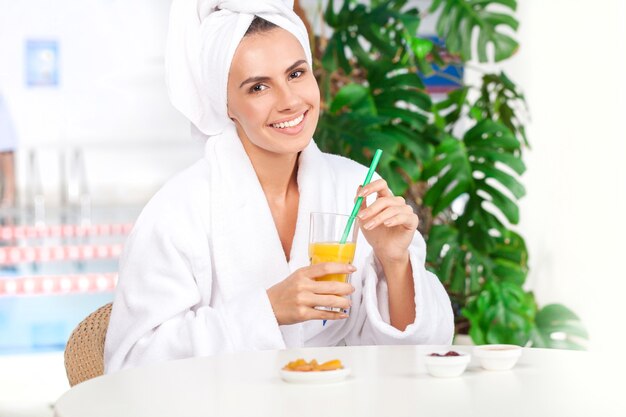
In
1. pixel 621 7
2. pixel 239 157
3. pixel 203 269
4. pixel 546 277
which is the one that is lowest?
pixel 546 277

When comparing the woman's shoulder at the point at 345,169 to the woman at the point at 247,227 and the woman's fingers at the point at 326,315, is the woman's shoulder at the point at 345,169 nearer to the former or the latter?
the woman at the point at 247,227

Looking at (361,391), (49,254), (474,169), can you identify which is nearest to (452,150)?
(474,169)

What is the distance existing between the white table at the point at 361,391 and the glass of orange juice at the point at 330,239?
20 centimetres

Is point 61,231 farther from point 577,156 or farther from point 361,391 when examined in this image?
point 361,391

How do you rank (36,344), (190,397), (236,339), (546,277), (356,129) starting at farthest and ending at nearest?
(36,344) < (546,277) < (356,129) < (236,339) < (190,397)

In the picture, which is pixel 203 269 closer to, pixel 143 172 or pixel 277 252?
pixel 277 252

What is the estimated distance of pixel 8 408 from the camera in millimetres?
4012

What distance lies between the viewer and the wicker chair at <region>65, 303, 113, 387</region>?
6.22 feet

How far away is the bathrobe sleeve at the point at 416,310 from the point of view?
178 centimetres

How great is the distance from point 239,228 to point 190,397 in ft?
2.69

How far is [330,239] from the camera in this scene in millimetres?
1568

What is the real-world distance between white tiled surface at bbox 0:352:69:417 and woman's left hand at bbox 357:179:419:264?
2444mm

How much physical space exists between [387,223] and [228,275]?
1.33ft

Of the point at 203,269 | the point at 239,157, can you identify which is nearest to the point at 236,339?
the point at 203,269
